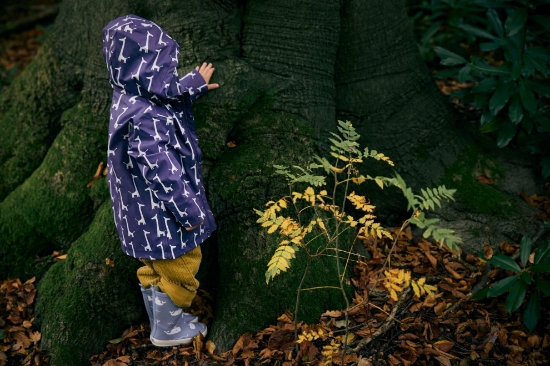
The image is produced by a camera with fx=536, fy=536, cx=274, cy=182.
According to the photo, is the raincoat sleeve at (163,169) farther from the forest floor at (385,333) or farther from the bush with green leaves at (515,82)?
the bush with green leaves at (515,82)

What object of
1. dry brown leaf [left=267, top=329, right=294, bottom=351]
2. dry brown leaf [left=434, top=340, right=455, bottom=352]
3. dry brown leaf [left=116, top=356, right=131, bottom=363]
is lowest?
dry brown leaf [left=116, top=356, right=131, bottom=363]

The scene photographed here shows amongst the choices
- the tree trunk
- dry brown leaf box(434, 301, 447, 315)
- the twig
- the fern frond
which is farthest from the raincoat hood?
dry brown leaf box(434, 301, 447, 315)

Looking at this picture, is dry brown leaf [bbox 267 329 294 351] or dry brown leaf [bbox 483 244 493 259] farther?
dry brown leaf [bbox 483 244 493 259]

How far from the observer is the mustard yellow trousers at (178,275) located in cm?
317

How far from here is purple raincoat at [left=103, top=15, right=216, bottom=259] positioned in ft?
9.27

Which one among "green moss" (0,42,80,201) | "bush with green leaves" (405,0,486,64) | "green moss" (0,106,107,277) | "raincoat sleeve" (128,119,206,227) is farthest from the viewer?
"bush with green leaves" (405,0,486,64)

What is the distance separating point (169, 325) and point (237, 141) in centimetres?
125

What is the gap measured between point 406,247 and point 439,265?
0.91 feet

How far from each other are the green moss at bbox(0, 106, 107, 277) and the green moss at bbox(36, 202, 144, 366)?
0.39 metres

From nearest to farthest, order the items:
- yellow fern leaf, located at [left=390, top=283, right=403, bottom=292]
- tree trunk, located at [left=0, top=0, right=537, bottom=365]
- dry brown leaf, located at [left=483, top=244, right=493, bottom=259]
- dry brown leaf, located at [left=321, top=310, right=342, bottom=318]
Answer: yellow fern leaf, located at [left=390, top=283, right=403, bottom=292] → dry brown leaf, located at [left=321, top=310, right=342, bottom=318] → tree trunk, located at [left=0, top=0, right=537, bottom=365] → dry brown leaf, located at [left=483, top=244, right=493, bottom=259]

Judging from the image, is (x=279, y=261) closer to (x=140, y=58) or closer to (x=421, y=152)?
(x=140, y=58)

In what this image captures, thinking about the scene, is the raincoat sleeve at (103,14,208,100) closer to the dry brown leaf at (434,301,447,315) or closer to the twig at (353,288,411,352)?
the twig at (353,288,411,352)

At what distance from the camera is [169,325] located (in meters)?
3.33

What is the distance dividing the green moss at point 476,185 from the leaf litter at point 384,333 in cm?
32
